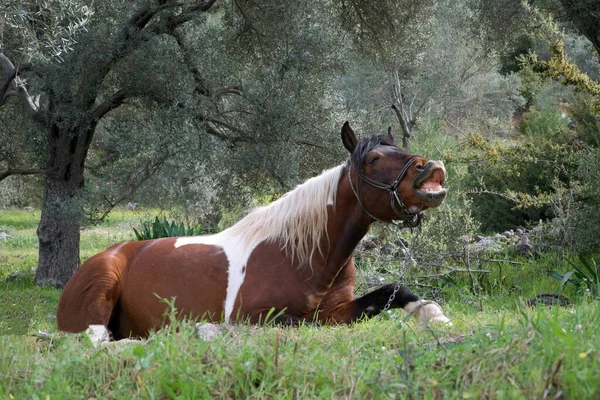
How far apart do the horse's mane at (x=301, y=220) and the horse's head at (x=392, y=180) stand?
28 cm

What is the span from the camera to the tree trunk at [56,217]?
50.5 ft

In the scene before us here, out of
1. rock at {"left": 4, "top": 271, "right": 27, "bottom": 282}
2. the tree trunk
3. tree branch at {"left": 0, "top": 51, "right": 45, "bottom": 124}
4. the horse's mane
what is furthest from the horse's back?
rock at {"left": 4, "top": 271, "right": 27, "bottom": 282}

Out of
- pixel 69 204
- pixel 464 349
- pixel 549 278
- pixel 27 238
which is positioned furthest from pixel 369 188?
pixel 27 238

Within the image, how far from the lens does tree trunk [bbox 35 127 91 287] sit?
50.5 ft

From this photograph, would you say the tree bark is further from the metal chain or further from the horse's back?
the metal chain

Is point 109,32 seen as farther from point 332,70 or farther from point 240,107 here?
point 332,70

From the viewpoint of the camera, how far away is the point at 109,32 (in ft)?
42.1

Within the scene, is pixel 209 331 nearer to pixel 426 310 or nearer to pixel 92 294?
pixel 426 310

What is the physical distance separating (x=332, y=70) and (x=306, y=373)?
12126mm

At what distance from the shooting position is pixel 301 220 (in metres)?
6.46

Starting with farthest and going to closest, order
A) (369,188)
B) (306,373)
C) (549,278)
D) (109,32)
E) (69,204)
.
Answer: (69,204) → (109,32) → (549,278) → (369,188) → (306,373)

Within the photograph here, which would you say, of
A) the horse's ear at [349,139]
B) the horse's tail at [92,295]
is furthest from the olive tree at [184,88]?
the horse's ear at [349,139]

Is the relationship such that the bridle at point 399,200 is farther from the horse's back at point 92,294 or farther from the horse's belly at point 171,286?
the horse's back at point 92,294

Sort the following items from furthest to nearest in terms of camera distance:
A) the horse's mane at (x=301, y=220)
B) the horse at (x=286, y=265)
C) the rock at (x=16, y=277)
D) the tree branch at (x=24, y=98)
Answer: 1. the rock at (x=16, y=277)
2. the tree branch at (x=24, y=98)
3. the horse's mane at (x=301, y=220)
4. the horse at (x=286, y=265)
